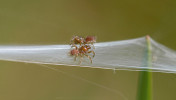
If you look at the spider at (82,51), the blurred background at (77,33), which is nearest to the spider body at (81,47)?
the spider at (82,51)

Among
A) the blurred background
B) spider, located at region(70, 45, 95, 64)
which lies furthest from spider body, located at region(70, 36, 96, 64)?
the blurred background

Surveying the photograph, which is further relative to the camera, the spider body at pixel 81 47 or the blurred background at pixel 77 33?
the blurred background at pixel 77 33

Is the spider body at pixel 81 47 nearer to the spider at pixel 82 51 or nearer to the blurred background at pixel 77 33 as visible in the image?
the spider at pixel 82 51

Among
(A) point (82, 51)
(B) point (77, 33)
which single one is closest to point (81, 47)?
(A) point (82, 51)

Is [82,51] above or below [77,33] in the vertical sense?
below

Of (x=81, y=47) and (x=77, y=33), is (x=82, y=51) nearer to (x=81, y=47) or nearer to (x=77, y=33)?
(x=81, y=47)

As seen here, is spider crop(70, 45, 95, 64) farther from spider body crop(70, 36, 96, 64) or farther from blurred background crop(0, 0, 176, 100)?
blurred background crop(0, 0, 176, 100)

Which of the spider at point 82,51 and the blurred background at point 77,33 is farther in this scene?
the blurred background at point 77,33

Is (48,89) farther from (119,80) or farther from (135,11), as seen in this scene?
(135,11)
